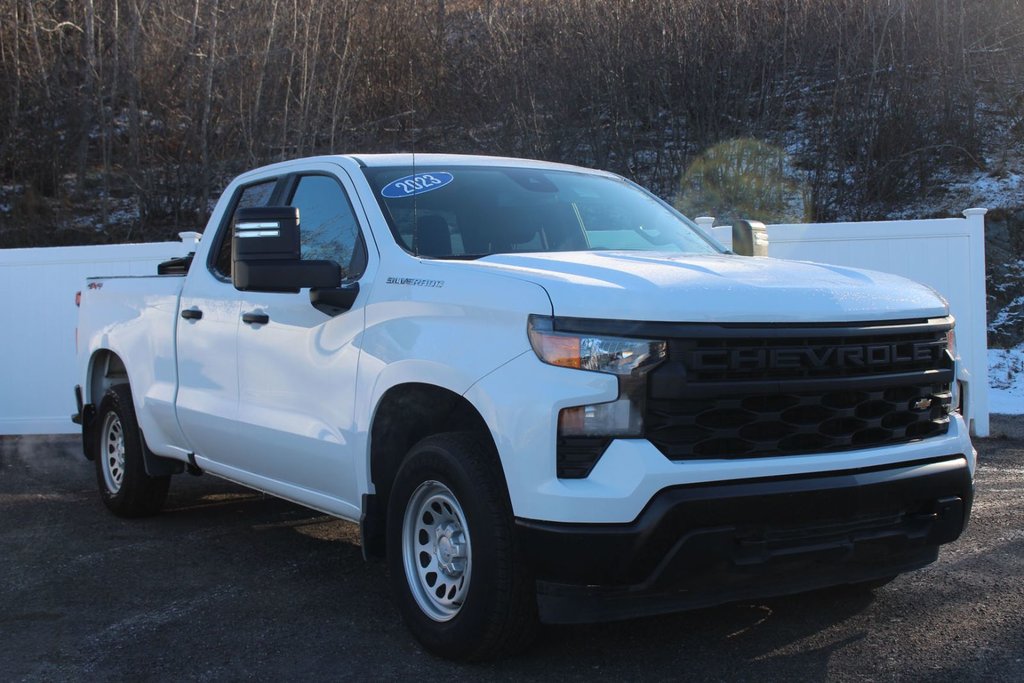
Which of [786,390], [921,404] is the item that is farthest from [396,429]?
[921,404]

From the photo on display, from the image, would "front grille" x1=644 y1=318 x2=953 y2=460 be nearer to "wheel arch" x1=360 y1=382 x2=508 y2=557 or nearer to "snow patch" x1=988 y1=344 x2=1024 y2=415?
"wheel arch" x1=360 y1=382 x2=508 y2=557

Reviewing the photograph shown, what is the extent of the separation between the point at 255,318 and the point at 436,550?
173cm

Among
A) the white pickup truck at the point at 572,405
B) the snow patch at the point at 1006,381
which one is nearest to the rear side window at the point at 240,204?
the white pickup truck at the point at 572,405

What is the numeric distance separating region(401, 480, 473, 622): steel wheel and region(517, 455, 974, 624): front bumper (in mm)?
451

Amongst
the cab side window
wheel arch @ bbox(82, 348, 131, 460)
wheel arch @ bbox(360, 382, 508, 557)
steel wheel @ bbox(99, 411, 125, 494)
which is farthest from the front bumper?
wheel arch @ bbox(82, 348, 131, 460)

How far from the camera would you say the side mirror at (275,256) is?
4641mm

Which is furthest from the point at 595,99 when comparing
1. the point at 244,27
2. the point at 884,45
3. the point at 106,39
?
the point at 106,39

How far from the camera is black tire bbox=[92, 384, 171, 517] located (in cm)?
682

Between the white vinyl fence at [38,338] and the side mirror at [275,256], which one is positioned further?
the white vinyl fence at [38,338]

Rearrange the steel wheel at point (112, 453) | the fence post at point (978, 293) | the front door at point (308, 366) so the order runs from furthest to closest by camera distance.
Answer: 1. the fence post at point (978, 293)
2. the steel wheel at point (112, 453)
3. the front door at point (308, 366)

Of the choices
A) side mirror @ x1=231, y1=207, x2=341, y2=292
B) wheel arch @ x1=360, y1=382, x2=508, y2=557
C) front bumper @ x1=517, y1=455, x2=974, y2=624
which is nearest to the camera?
front bumper @ x1=517, y1=455, x2=974, y2=624

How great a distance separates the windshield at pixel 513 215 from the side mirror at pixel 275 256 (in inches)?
16.1

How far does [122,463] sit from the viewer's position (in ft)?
23.0

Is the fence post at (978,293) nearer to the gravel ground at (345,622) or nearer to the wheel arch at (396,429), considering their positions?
the gravel ground at (345,622)
